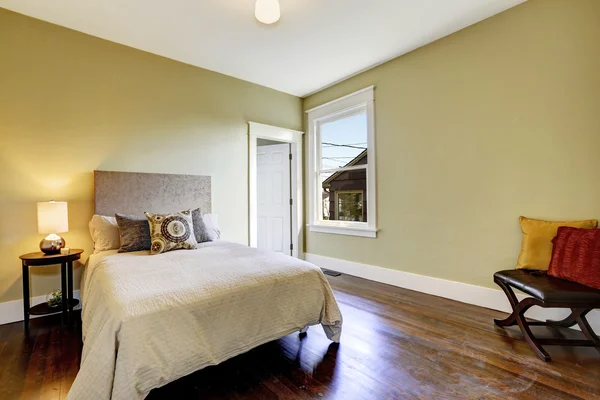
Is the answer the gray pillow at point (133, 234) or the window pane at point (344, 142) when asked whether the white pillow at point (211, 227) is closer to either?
the gray pillow at point (133, 234)

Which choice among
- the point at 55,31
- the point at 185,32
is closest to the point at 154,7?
the point at 185,32

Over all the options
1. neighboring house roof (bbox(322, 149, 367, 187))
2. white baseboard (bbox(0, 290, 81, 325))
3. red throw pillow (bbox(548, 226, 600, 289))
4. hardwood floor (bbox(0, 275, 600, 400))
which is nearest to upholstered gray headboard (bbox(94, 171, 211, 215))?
white baseboard (bbox(0, 290, 81, 325))

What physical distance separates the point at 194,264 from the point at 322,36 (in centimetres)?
256

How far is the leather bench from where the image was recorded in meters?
1.78

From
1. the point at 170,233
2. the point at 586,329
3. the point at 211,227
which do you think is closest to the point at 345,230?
the point at 211,227

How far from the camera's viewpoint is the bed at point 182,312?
1.25m

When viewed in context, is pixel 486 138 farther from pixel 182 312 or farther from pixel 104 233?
pixel 104 233

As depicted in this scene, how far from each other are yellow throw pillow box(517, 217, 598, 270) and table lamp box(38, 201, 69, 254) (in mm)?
3949

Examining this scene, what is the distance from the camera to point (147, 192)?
10.3 feet

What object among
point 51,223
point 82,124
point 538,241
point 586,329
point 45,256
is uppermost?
point 82,124

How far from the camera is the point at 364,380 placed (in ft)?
5.37

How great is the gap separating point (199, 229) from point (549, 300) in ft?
9.58

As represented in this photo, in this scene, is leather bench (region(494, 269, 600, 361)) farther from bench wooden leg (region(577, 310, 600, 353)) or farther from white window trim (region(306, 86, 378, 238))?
white window trim (region(306, 86, 378, 238))

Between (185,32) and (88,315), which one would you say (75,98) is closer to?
(185,32)
